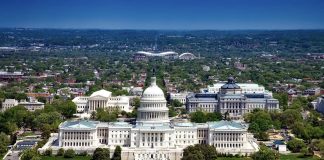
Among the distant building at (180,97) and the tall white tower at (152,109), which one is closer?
the tall white tower at (152,109)

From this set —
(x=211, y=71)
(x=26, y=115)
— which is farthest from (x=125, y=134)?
(x=211, y=71)

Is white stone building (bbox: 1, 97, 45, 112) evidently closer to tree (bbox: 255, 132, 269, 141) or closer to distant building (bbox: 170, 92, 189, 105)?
distant building (bbox: 170, 92, 189, 105)

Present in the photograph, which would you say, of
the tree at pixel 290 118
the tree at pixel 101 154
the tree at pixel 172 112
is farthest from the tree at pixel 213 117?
the tree at pixel 101 154

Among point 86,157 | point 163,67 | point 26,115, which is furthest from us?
point 163,67

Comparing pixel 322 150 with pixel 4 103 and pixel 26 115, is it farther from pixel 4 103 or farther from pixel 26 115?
pixel 4 103

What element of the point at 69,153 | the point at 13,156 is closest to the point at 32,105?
the point at 69,153

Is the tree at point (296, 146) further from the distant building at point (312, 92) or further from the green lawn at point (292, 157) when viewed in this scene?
the distant building at point (312, 92)

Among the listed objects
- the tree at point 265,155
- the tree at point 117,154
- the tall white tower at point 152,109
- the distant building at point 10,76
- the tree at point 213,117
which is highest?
the tall white tower at point 152,109
